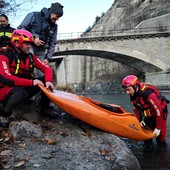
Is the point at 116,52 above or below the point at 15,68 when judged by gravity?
below

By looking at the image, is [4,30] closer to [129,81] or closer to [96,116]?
[129,81]

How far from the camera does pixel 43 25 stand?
4863 mm

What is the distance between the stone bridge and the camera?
31578 mm

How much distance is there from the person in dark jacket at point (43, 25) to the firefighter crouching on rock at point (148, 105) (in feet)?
5.14

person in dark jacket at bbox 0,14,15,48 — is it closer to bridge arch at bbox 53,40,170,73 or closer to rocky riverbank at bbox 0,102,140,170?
rocky riverbank at bbox 0,102,140,170

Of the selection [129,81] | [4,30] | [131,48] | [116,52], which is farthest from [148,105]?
[131,48]

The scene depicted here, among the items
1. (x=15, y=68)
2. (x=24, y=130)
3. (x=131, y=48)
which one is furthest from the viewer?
(x=131, y=48)

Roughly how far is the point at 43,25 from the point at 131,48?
95.9 ft

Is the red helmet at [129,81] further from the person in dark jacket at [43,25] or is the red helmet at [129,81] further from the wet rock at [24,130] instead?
the wet rock at [24,130]

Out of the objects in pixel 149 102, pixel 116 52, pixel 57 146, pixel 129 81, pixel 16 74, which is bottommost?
pixel 116 52

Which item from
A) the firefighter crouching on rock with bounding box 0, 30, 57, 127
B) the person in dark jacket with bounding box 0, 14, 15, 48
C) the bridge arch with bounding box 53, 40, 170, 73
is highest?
the person in dark jacket with bounding box 0, 14, 15, 48

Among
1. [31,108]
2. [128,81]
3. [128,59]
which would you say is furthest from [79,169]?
[128,59]

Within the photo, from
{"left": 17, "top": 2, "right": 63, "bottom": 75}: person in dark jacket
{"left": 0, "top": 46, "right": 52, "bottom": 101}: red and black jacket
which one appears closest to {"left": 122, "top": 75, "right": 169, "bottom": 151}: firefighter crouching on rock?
{"left": 17, "top": 2, "right": 63, "bottom": 75}: person in dark jacket

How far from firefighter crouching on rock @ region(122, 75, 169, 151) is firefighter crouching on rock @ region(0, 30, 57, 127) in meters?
1.81
